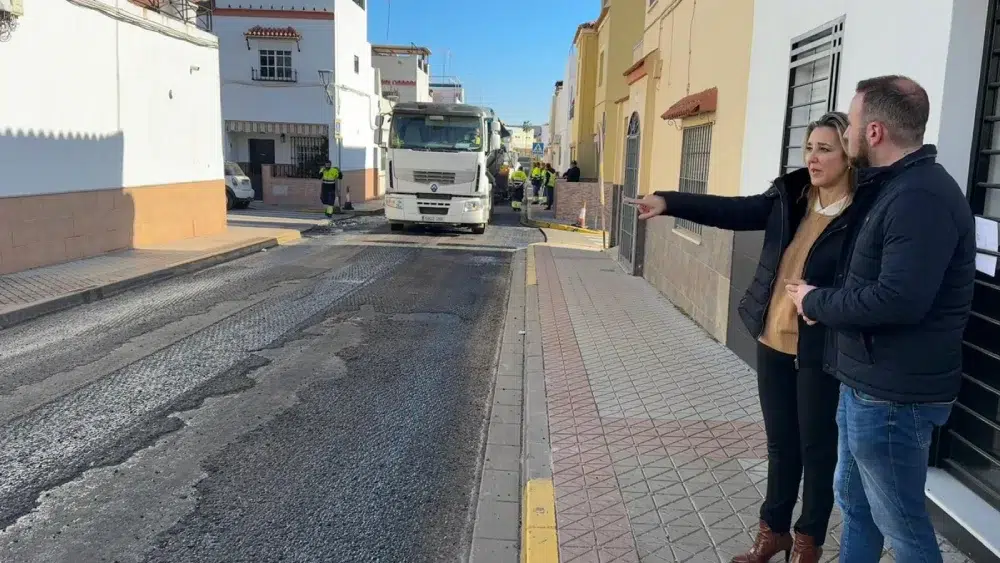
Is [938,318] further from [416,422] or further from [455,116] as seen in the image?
[455,116]

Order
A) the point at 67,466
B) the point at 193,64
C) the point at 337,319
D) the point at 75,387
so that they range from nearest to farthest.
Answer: the point at 67,466 < the point at 75,387 < the point at 337,319 < the point at 193,64

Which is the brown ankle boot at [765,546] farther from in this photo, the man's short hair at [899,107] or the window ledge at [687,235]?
the window ledge at [687,235]

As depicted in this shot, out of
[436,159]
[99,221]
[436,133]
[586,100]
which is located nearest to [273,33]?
[586,100]

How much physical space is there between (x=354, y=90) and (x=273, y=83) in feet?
12.1

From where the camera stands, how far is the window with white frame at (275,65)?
26750 mm

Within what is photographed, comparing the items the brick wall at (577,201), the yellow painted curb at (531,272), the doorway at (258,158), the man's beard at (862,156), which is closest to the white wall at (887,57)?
the man's beard at (862,156)

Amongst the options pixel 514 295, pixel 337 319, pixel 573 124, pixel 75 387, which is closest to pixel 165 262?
pixel 337 319

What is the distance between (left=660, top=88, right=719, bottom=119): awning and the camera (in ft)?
26.0

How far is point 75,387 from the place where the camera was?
5.68m

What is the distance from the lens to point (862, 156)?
7.96ft

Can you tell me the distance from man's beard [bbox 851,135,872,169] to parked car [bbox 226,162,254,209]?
23.7 m

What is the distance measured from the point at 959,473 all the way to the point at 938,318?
1653 mm

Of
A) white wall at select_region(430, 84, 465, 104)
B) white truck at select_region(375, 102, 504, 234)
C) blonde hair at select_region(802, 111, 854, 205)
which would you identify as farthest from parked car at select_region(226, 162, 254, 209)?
white wall at select_region(430, 84, 465, 104)

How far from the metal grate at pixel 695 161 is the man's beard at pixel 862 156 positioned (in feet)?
18.1
